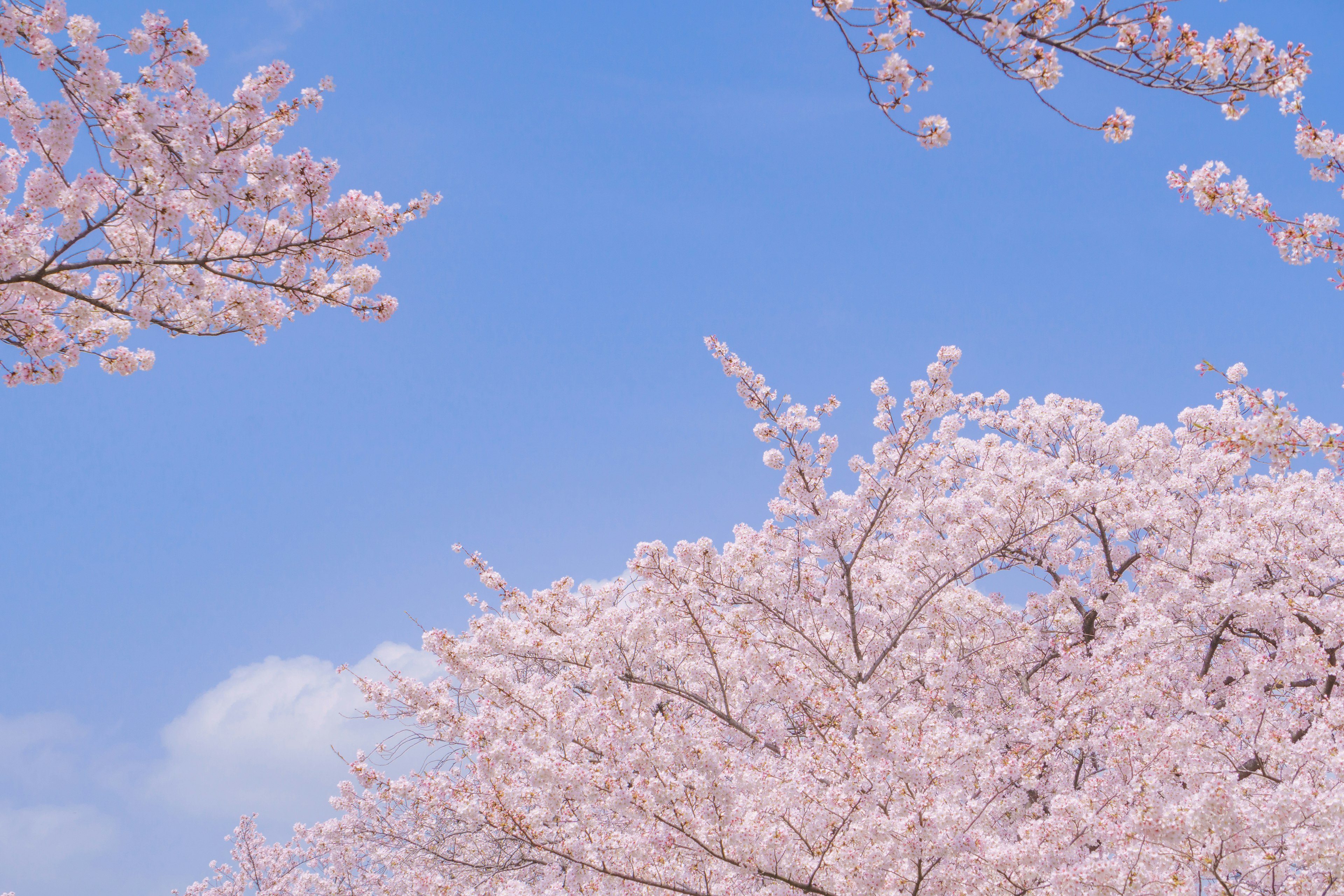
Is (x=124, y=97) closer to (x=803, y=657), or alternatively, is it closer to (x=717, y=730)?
(x=717, y=730)

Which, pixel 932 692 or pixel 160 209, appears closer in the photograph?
pixel 160 209

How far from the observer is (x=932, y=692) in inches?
416

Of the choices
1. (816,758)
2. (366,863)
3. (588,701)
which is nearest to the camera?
(816,758)

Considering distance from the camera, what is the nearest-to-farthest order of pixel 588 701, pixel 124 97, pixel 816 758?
pixel 124 97, pixel 816 758, pixel 588 701

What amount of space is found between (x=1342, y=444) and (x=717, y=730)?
705 centimetres

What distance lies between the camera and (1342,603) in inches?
395

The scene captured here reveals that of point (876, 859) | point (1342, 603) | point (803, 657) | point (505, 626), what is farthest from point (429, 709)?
point (1342, 603)

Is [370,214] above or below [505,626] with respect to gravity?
above

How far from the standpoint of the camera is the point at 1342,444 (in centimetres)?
459

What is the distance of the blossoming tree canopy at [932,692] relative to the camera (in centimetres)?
657

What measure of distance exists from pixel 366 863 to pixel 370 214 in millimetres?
16463

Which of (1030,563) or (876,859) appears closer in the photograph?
(876,859)

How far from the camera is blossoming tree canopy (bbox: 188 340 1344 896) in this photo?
6570 mm

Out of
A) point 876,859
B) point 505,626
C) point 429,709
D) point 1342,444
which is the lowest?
point 876,859
